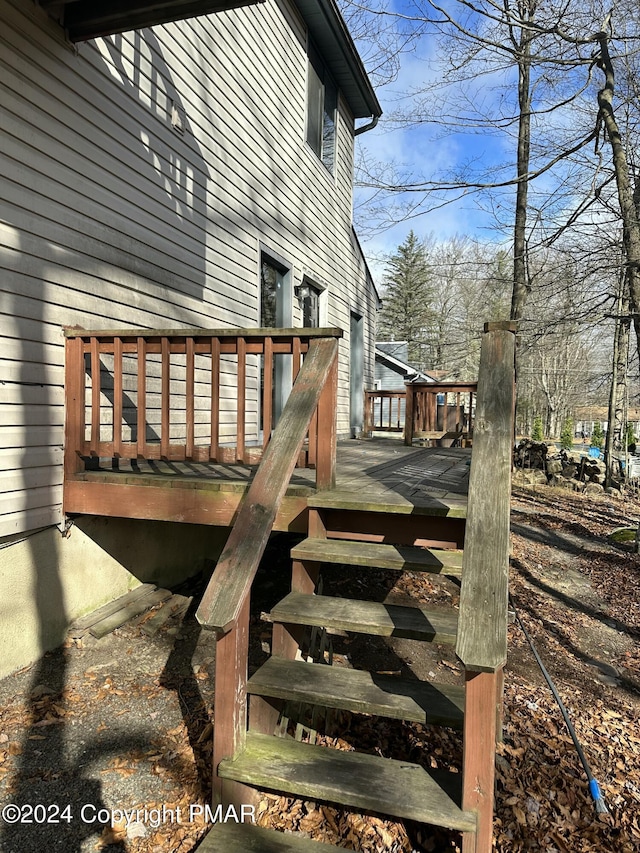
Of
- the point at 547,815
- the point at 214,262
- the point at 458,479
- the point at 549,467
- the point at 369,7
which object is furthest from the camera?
the point at 549,467

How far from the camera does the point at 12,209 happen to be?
304 cm

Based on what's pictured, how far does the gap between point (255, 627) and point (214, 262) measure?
11.4 ft

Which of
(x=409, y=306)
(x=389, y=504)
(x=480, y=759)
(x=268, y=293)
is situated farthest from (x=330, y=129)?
(x=409, y=306)

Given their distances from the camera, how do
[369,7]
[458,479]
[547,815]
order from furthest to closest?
[369,7] < [458,479] < [547,815]

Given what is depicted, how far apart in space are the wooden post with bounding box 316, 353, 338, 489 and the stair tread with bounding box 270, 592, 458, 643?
71 cm

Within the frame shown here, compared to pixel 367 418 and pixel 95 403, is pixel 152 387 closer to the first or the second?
pixel 95 403

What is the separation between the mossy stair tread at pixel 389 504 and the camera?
258cm

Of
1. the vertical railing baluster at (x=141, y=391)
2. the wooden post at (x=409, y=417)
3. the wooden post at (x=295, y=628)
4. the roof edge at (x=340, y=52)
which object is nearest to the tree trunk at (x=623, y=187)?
the wooden post at (x=409, y=417)

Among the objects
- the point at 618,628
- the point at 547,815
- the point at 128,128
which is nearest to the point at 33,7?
the point at 128,128

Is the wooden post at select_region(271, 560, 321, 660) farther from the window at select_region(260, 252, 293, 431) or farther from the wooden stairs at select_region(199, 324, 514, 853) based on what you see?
the window at select_region(260, 252, 293, 431)

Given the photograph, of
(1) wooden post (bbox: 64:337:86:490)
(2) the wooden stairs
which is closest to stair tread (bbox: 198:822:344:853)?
(2) the wooden stairs

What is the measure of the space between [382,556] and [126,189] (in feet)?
11.1

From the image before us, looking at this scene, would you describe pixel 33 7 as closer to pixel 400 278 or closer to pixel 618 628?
pixel 618 628

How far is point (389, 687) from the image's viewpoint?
202 centimetres
